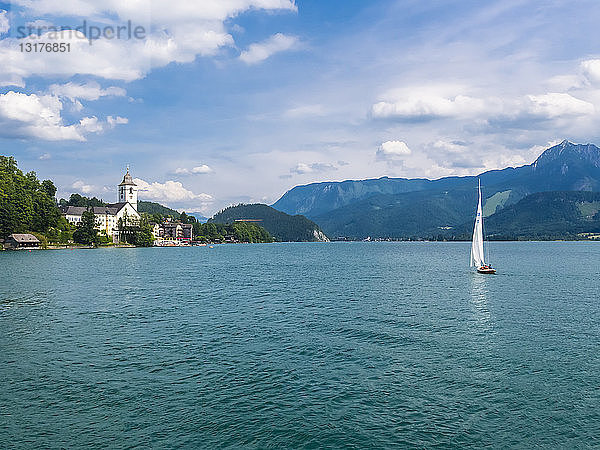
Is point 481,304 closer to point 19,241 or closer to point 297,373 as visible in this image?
point 297,373

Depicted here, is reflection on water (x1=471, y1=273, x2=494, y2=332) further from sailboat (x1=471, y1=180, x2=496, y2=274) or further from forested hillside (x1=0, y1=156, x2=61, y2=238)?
forested hillside (x1=0, y1=156, x2=61, y2=238)

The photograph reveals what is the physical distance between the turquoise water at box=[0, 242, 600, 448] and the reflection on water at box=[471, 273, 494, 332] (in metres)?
0.40

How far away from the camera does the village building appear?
584 feet

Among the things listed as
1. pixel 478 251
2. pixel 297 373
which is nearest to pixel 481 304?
pixel 297 373

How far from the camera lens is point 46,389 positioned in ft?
86.6

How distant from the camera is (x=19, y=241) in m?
178

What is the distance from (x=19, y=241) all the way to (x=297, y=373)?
185m

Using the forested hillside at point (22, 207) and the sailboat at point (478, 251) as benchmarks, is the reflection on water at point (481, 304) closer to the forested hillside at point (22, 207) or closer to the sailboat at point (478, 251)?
the sailboat at point (478, 251)

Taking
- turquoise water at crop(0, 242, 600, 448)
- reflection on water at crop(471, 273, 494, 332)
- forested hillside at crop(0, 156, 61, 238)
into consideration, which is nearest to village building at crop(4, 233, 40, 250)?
forested hillside at crop(0, 156, 61, 238)

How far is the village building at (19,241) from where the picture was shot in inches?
7008

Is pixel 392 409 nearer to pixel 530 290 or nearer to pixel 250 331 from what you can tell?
pixel 250 331

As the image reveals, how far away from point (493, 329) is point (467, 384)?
18.0m

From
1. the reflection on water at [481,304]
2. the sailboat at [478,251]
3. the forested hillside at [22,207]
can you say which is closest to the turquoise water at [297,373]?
the reflection on water at [481,304]

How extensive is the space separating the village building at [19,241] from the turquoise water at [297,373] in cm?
13968
